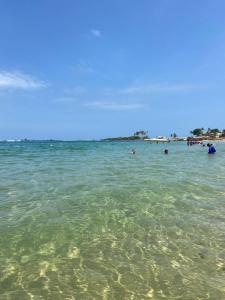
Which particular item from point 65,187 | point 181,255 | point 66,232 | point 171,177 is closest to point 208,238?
point 181,255

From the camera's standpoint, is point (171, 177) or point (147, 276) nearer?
point (147, 276)

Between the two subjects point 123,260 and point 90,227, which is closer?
point 123,260

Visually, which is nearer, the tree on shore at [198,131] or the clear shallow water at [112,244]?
the clear shallow water at [112,244]

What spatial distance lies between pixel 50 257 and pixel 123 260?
1.75 m

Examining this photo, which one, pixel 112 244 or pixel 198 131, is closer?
pixel 112 244

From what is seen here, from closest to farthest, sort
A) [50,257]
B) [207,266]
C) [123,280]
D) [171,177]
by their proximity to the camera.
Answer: [123,280]
[207,266]
[50,257]
[171,177]

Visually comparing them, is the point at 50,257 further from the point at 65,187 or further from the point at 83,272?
the point at 65,187

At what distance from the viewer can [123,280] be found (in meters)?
6.78

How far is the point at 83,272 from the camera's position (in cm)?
716

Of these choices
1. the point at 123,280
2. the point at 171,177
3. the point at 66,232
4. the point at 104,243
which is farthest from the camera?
the point at 171,177

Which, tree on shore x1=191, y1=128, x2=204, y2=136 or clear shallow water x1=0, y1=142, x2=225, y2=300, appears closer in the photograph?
clear shallow water x1=0, y1=142, x2=225, y2=300

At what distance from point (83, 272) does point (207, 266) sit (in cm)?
275

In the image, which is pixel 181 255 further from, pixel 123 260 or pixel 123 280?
pixel 123 280

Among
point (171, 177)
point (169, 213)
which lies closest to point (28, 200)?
point (169, 213)
